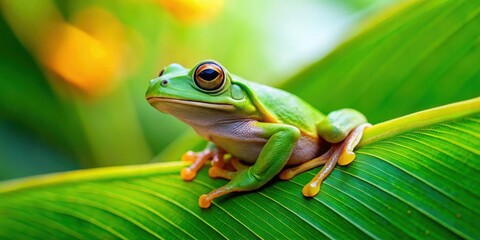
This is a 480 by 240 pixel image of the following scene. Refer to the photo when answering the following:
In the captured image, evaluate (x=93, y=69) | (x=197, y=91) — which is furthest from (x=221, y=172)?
(x=93, y=69)

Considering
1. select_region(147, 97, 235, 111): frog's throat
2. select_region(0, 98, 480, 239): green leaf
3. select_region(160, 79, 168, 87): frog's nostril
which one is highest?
select_region(160, 79, 168, 87): frog's nostril

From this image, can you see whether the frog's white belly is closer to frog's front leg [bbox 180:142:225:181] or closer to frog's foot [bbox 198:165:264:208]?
frog's front leg [bbox 180:142:225:181]

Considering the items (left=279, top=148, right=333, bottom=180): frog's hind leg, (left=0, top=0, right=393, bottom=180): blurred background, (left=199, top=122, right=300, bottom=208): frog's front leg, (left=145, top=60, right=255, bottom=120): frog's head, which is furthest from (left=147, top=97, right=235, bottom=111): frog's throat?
(left=0, top=0, right=393, bottom=180): blurred background

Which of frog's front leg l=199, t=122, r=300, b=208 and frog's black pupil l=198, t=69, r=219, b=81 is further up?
frog's black pupil l=198, t=69, r=219, b=81

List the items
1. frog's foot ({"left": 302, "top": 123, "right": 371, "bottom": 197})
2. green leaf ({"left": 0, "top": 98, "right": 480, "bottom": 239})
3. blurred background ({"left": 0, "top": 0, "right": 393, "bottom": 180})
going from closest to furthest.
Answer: green leaf ({"left": 0, "top": 98, "right": 480, "bottom": 239}) → frog's foot ({"left": 302, "top": 123, "right": 371, "bottom": 197}) → blurred background ({"left": 0, "top": 0, "right": 393, "bottom": 180})

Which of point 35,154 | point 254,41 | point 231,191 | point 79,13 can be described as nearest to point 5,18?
point 79,13

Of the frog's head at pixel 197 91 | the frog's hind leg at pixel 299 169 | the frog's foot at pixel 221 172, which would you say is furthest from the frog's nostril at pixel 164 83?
the frog's hind leg at pixel 299 169

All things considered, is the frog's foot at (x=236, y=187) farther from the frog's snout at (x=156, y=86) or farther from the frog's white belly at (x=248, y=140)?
the frog's snout at (x=156, y=86)
